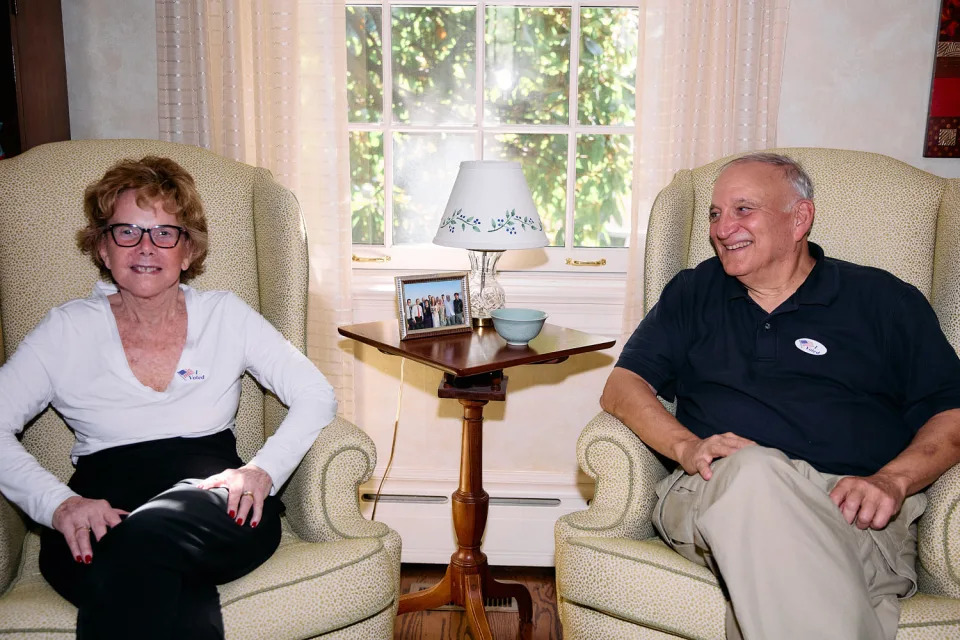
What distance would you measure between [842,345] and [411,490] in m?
1.38

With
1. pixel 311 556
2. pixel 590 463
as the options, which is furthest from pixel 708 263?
pixel 311 556

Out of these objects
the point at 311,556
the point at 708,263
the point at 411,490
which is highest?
the point at 708,263

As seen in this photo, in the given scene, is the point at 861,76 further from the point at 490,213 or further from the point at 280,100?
the point at 280,100

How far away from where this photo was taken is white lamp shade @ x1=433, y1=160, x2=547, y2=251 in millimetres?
1912

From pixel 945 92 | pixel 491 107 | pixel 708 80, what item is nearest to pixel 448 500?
pixel 491 107

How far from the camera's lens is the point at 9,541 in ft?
4.71

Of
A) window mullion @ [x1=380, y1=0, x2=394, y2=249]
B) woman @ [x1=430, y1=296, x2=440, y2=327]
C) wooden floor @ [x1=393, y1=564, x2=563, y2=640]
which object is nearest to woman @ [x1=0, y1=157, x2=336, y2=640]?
woman @ [x1=430, y1=296, x2=440, y2=327]

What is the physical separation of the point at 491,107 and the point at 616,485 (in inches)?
53.8

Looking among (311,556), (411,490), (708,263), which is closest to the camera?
(311,556)

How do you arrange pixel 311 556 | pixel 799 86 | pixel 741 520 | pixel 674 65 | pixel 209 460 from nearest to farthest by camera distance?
pixel 741 520
pixel 311 556
pixel 209 460
pixel 674 65
pixel 799 86

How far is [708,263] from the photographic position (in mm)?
1869

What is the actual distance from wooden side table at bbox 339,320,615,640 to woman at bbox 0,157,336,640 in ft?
0.98

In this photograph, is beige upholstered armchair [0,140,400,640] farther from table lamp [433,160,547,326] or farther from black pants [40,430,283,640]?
table lamp [433,160,547,326]

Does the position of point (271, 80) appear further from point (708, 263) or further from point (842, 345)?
point (842, 345)
